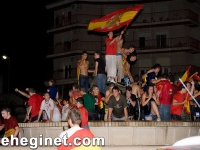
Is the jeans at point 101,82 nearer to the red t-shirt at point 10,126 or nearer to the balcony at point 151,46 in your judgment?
the red t-shirt at point 10,126

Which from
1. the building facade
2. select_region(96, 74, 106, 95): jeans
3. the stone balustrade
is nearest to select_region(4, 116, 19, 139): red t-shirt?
the stone balustrade

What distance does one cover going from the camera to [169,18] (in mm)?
45688

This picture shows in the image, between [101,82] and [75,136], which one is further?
[101,82]

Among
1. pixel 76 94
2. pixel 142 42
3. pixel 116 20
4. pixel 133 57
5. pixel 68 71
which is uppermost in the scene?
pixel 142 42

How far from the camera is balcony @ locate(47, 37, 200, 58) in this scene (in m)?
45.0

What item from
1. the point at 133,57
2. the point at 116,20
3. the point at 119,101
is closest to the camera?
the point at 119,101

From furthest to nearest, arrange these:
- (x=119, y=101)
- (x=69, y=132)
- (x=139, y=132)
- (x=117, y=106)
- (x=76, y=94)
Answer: (x=76, y=94)
(x=117, y=106)
(x=119, y=101)
(x=139, y=132)
(x=69, y=132)

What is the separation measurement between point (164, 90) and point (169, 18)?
33.6 m

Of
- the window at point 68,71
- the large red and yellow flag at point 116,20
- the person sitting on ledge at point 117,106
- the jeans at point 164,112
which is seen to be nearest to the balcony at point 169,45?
the window at point 68,71

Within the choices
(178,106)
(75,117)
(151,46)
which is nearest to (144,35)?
(151,46)

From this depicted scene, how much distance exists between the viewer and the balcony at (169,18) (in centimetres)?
4509

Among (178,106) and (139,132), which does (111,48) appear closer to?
(178,106)

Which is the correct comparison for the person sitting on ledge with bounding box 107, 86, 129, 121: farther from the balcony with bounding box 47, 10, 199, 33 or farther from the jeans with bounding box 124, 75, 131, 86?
the balcony with bounding box 47, 10, 199, 33

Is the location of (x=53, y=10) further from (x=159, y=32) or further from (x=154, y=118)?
(x=154, y=118)
